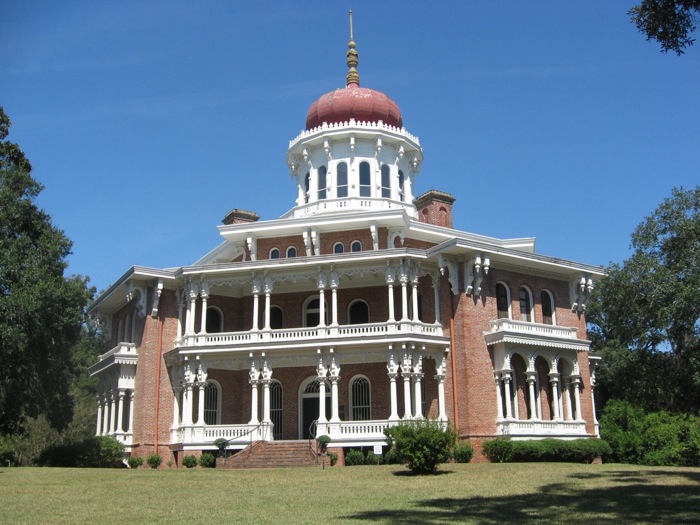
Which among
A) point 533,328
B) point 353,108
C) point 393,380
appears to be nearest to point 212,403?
point 393,380

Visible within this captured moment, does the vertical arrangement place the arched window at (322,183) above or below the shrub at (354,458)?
above

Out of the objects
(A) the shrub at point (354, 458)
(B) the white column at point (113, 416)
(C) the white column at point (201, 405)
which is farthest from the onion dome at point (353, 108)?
(A) the shrub at point (354, 458)

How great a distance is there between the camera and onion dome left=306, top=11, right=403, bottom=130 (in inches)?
1781

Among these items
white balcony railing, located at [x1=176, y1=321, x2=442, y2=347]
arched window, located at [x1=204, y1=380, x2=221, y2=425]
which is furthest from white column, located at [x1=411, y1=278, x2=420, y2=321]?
arched window, located at [x1=204, y1=380, x2=221, y2=425]

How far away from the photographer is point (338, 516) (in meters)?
14.6

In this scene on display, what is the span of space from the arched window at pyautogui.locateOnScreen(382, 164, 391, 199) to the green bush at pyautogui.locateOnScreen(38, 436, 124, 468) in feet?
66.5

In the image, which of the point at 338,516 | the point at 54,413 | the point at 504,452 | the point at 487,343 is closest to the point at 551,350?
the point at 487,343

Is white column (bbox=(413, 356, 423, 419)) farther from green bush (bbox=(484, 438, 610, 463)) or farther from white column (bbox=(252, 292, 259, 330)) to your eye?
white column (bbox=(252, 292, 259, 330))

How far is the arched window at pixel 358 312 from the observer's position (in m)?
37.4

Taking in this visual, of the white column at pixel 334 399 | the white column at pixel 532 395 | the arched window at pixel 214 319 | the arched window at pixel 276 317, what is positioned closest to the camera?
the white column at pixel 334 399

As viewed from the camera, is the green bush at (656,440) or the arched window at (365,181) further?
the arched window at (365,181)

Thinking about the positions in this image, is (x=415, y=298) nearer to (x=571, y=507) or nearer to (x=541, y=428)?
(x=541, y=428)

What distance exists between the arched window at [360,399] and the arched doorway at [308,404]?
4.05ft

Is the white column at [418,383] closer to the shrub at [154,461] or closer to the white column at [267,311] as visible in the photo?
the white column at [267,311]
